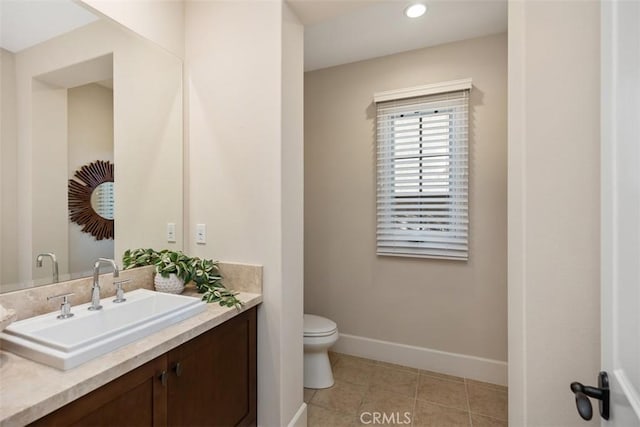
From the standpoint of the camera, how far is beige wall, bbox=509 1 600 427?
93 centimetres

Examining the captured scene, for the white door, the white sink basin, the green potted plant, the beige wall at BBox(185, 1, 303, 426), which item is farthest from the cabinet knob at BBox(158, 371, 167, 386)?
the white door

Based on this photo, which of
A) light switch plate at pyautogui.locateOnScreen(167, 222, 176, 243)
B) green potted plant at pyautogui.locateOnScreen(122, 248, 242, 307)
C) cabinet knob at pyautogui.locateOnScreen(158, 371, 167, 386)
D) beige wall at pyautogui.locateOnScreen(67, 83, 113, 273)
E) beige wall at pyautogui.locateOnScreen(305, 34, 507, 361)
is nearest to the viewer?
cabinet knob at pyautogui.locateOnScreen(158, 371, 167, 386)

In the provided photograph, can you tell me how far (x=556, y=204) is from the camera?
97 centimetres

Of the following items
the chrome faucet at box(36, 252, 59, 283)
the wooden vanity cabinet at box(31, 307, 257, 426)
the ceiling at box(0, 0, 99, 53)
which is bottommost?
the wooden vanity cabinet at box(31, 307, 257, 426)

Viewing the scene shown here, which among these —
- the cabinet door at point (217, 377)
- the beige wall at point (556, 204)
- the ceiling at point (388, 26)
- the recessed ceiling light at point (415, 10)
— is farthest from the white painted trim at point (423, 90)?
the cabinet door at point (217, 377)

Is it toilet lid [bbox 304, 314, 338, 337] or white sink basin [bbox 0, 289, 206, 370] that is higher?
white sink basin [bbox 0, 289, 206, 370]

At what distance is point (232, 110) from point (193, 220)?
0.70m

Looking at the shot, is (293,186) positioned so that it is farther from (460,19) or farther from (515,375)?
(460,19)

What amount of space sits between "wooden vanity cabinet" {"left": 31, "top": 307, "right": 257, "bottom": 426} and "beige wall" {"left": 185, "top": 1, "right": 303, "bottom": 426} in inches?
4.9

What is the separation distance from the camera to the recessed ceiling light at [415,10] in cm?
191

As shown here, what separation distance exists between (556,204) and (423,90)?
1.68 meters

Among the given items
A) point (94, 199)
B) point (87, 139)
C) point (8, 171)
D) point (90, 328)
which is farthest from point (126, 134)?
point (90, 328)

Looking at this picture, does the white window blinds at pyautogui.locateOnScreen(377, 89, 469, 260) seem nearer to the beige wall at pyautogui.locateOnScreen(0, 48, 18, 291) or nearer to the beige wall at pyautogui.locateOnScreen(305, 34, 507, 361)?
the beige wall at pyautogui.locateOnScreen(305, 34, 507, 361)

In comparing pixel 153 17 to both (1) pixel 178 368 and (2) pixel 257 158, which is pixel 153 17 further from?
(1) pixel 178 368
